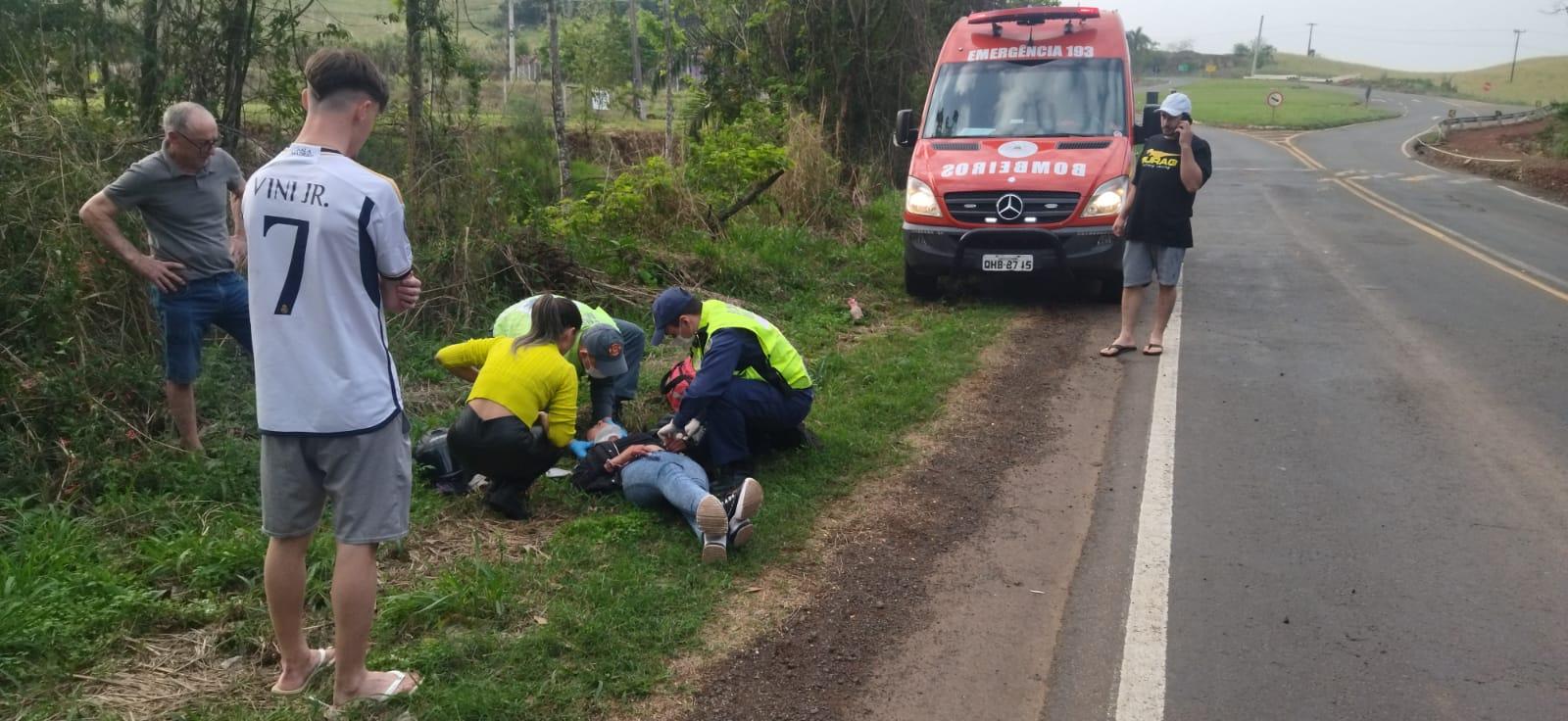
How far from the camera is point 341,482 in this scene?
10.8 ft

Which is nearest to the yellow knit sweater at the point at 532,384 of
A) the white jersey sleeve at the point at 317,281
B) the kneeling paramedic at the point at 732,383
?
the kneeling paramedic at the point at 732,383

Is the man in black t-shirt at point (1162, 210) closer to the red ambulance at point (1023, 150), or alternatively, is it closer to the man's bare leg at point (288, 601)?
the red ambulance at point (1023, 150)

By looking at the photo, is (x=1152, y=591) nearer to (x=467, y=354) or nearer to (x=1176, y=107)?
(x=467, y=354)

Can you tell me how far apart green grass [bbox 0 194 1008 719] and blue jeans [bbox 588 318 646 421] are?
32.0 inches

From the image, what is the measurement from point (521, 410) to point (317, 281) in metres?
2.02

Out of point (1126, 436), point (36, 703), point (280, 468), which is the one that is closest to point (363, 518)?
point (280, 468)

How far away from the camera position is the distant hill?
274 feet

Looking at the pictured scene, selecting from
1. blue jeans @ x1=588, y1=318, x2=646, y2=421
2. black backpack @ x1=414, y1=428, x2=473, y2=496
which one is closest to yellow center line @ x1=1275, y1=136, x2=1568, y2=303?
blue jeans @ x1=588, y1=318, x2=646, y2=421

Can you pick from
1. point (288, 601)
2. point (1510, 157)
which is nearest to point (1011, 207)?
point (288, 601)

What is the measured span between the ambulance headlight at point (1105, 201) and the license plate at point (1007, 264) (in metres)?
0.63

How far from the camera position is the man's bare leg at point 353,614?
337 centimetres

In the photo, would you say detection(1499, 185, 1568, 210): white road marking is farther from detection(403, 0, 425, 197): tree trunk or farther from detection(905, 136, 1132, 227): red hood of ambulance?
detection(403, 0, 425, 197): tree trunk

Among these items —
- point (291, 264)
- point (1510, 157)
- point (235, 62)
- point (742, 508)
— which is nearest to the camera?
point (291, 264)

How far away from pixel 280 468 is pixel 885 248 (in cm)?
968
